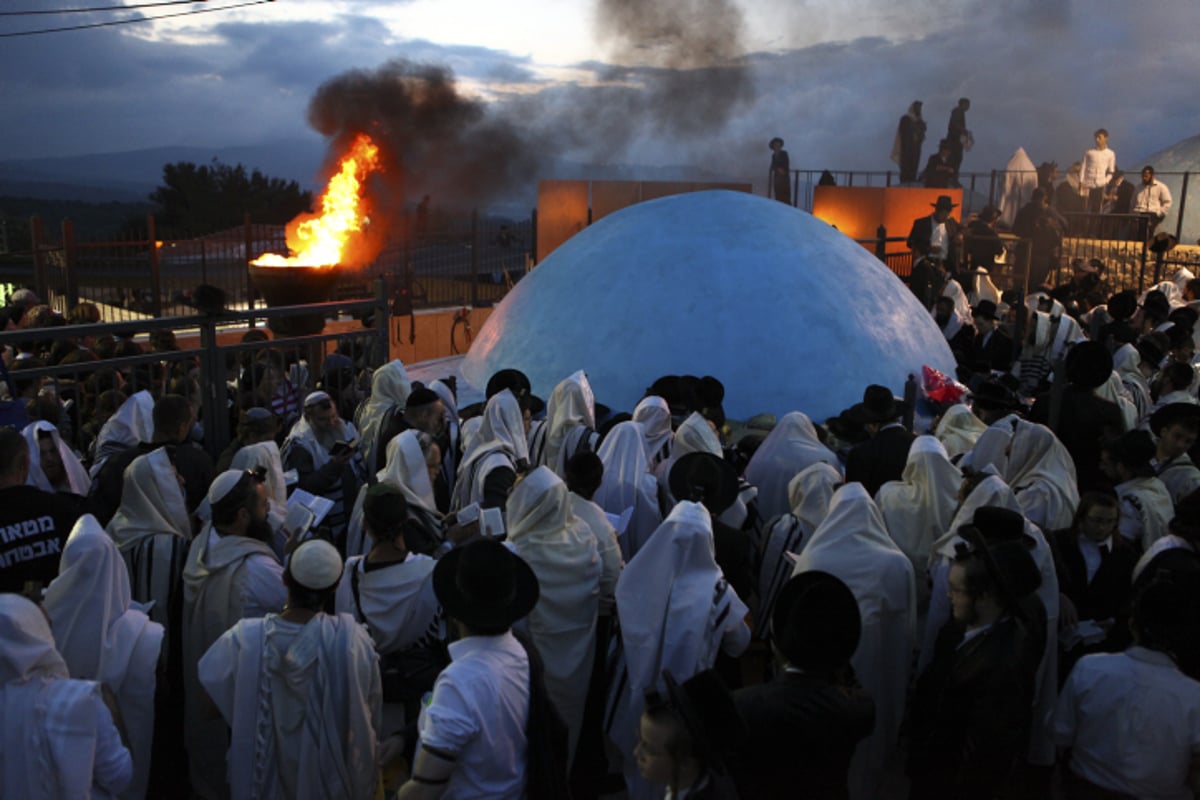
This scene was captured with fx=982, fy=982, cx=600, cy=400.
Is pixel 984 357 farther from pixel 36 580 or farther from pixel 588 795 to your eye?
pixel 36 580

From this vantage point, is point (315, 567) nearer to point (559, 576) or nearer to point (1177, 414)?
point (559, 576)

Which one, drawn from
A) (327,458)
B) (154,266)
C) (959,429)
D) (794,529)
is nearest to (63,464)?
(327,458)

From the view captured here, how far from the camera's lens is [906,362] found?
9398 mm

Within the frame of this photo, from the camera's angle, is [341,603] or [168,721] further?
[168,721]

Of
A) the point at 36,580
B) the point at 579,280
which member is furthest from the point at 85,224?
the point at 36,580

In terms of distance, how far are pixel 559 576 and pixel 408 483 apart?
1051mm

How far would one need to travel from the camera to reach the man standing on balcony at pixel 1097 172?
19938mm

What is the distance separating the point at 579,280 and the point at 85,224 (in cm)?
5355

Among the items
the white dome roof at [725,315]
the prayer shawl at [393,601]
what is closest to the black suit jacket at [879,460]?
the white dome roof at [725,315]

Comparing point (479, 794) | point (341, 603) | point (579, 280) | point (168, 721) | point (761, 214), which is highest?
point (761, 214)

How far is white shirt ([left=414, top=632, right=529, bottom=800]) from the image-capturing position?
9.67 feet

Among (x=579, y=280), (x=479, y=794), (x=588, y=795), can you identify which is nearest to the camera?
(x=479, y=794)

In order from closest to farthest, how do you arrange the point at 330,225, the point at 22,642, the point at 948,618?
the point at 22,642
the point at 948,618
the point at 330,225

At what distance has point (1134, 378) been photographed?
8.43 meters
